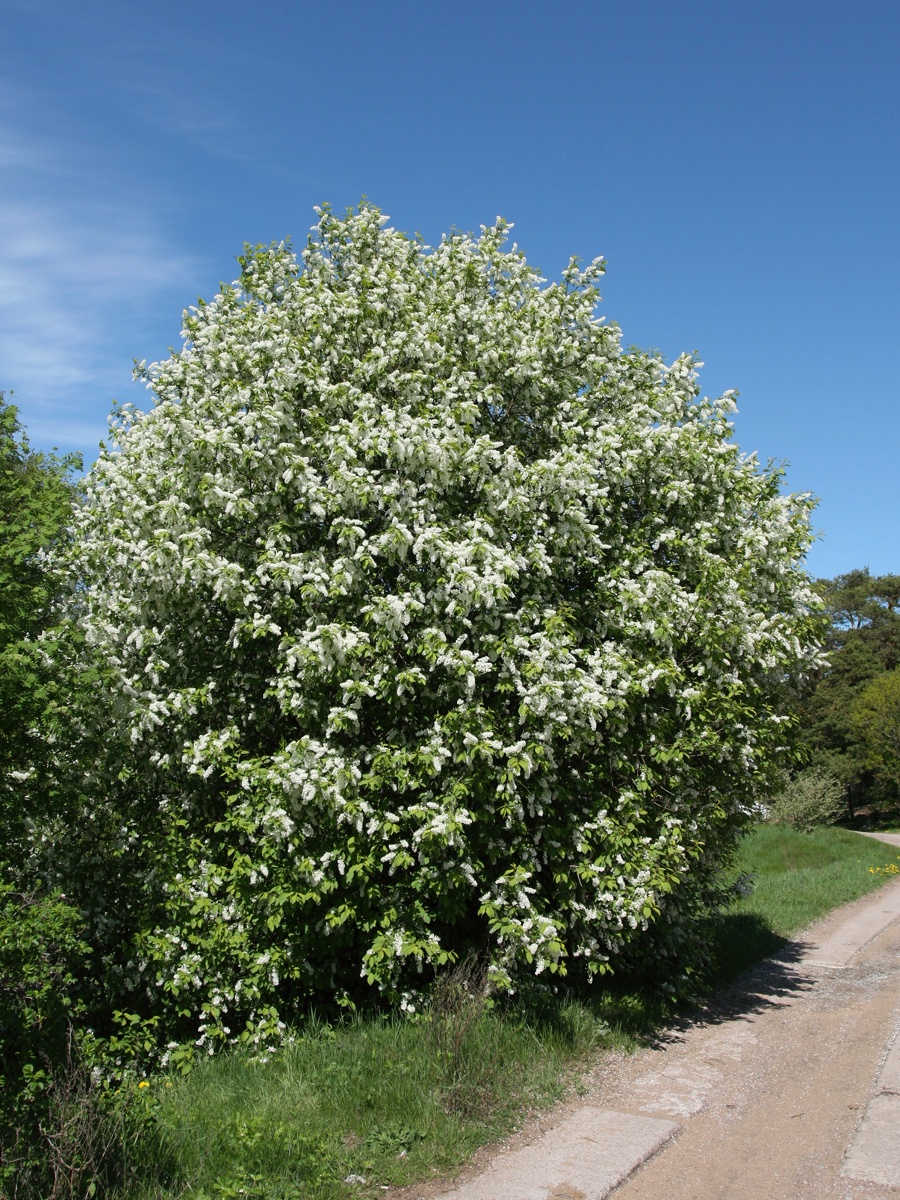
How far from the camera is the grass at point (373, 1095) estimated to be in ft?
18.6

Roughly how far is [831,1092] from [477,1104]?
3332 mm

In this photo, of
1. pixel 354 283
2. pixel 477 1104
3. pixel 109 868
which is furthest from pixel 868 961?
pixel 354 283

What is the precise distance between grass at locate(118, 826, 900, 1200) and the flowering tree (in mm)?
590

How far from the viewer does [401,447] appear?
8914 millimetres

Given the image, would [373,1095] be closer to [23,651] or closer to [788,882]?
[23,651]

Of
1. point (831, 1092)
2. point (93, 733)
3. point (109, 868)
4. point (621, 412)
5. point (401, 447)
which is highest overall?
point (621, 412)

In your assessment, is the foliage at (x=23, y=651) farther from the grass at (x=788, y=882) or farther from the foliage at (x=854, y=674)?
the foliage at (x=854, y=674)

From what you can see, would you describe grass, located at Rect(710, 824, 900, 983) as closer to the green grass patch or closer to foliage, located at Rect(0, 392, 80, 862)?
the green grass patch

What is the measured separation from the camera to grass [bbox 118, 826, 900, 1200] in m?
5.67

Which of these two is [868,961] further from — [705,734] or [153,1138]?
[153,1138]

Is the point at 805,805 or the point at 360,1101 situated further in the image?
the point at 805,805

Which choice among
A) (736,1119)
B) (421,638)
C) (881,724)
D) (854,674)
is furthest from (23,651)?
(854,674)

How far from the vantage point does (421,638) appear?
8.79 meters

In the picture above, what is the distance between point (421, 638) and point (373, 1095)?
3.91m
